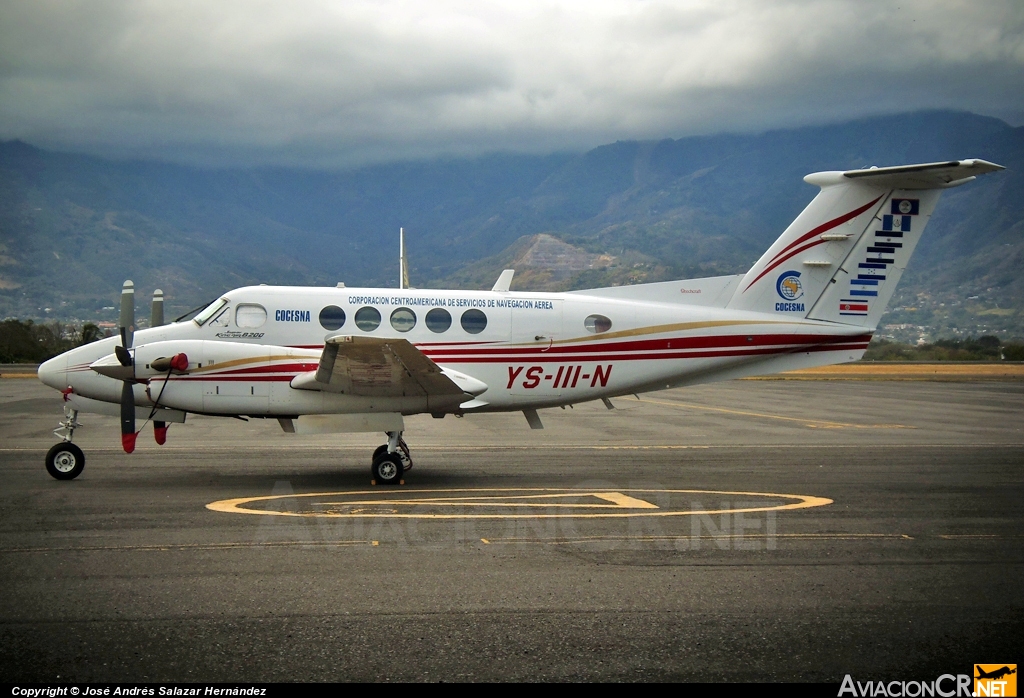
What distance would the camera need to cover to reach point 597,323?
13.7 m

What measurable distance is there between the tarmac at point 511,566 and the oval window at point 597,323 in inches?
98.0

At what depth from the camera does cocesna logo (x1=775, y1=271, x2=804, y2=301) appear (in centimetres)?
1420

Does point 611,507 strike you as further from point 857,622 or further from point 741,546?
point 857,622

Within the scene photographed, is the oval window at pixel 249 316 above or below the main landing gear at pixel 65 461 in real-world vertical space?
above

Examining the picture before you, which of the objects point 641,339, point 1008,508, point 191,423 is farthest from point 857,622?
point 191,423

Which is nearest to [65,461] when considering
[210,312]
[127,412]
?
[127,412]

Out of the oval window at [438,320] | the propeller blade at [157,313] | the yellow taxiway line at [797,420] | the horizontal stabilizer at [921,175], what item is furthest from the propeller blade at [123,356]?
the yellow taxiway line at [797,420]

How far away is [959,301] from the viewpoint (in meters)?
150

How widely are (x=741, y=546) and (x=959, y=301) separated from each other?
16379cm

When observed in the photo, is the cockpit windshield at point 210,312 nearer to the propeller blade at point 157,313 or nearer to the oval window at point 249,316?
the oval window at point 249,316

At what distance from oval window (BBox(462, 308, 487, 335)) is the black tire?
252cm

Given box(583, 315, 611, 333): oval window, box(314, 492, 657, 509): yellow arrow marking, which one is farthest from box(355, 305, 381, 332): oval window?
box(583, 315, 611, 333): oval window

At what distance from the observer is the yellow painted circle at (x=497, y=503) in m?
10.2

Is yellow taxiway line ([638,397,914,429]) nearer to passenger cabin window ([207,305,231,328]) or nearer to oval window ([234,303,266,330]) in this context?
oval window ([234,303,266,330])
